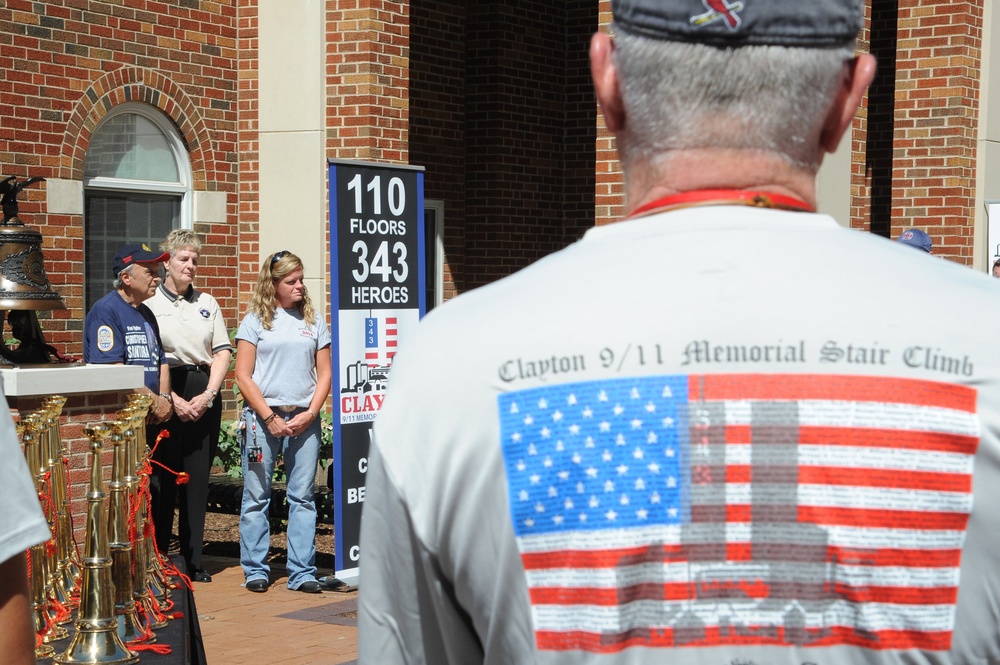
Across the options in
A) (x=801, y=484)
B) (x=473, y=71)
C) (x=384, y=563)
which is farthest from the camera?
(x=473, y=71)

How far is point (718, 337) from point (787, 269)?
3.9 inches

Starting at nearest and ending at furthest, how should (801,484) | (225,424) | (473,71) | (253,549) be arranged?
(801,484) < (253,549) < (225,424) < (473,71)

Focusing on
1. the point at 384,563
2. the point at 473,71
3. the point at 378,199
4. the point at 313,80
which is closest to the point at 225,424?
the point at 313,80

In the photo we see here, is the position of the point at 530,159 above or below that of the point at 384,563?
above

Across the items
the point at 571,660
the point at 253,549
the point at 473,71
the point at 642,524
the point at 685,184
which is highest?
the point at 473,71

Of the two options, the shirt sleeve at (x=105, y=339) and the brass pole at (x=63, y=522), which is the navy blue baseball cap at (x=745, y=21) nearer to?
the brass pole at (x=63, y=522)

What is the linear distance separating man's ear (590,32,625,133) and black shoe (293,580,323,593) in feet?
22.4

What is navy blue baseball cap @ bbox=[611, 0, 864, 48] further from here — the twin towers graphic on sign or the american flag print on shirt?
the twin towers graphic on sign

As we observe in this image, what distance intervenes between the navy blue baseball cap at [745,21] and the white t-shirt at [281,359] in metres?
6.73

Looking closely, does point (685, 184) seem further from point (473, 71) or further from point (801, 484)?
point (473, 71)

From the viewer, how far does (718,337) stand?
Result: 1324 millimetres

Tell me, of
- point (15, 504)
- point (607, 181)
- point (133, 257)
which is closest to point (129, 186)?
point (133, 257)

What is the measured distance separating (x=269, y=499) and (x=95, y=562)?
4345 millimetres

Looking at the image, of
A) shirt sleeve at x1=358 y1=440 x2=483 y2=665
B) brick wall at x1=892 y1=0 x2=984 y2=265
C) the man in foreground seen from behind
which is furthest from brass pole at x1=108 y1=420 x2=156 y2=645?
brick wall at x1=892 y1=0 x2=984 y2=265
